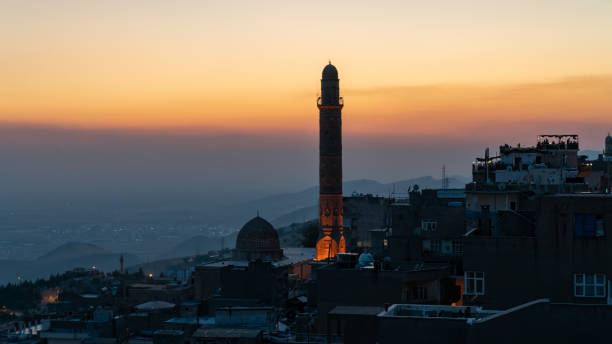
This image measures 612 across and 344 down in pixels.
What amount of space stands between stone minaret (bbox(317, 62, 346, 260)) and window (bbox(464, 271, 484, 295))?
38.5 meters

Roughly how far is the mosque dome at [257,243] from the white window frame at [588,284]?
3830 cm

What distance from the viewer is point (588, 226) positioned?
58.4ft

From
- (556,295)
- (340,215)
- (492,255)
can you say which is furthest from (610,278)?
(340,215)

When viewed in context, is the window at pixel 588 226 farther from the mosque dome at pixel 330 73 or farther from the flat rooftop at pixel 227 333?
the mosque dome at pixel 330 73

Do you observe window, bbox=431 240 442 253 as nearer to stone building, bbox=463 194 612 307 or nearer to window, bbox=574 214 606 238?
stone building, bbox=463 194 612 307

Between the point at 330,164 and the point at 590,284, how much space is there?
40522 millimetres

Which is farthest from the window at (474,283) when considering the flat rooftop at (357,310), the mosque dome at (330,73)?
the mosque dome at (330,73)

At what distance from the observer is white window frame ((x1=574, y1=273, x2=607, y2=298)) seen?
1792cm

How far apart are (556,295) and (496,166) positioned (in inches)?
812

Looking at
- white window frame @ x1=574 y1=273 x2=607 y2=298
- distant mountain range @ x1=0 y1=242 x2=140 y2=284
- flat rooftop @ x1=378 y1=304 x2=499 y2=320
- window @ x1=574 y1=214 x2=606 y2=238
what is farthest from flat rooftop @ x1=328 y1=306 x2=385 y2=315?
distant mountain range @ x1=0 y1=242 x2=140 y2=284

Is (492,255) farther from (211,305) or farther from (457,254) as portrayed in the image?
(211,305)

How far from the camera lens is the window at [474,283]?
1894 centimetres

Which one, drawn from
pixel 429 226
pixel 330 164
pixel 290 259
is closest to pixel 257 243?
pixel 290 259

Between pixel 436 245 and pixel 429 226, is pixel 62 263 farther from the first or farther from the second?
pixel 436 245
